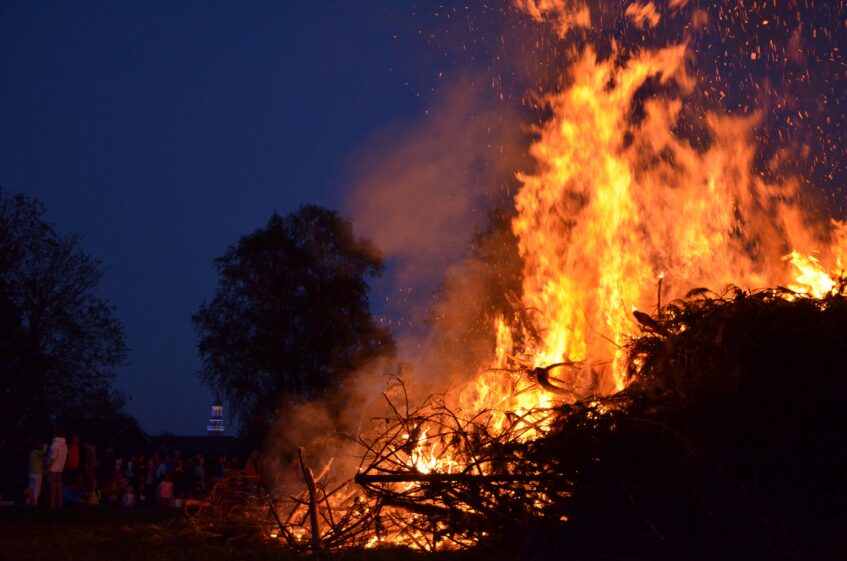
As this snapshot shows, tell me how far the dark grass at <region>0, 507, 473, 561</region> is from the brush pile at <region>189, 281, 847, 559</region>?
50 cm

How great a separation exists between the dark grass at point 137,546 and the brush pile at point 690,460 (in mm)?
497

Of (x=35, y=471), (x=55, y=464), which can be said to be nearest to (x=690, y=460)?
(x=55, y=464)

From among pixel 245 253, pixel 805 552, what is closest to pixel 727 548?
pixel 805 552

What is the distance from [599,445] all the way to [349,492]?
3006mm

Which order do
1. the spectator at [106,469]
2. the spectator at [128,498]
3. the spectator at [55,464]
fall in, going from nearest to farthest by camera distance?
the spectator at [55,464] < the spectator at [128,498] < the spectator at [106,469]

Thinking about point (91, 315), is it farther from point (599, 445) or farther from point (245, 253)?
point (599, 445)

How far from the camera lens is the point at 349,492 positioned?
7.18 m

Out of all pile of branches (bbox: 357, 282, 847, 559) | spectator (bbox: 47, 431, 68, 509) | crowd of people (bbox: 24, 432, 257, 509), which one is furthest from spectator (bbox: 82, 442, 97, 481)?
pile of branches (bbox: 357, 282, 847, 559)

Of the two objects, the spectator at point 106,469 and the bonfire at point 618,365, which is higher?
the bonfire at point 618,365

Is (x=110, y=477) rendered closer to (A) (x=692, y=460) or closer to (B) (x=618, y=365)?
(B) (x=618, y=365)

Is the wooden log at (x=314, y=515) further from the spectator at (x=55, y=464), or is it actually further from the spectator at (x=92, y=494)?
the spectator at (x=92, y=494)

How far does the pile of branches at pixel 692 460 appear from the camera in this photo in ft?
14.1

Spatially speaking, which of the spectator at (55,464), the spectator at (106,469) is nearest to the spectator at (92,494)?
the spectator at (106,469)

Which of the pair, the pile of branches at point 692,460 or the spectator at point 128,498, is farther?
the spectator at point 128,498
